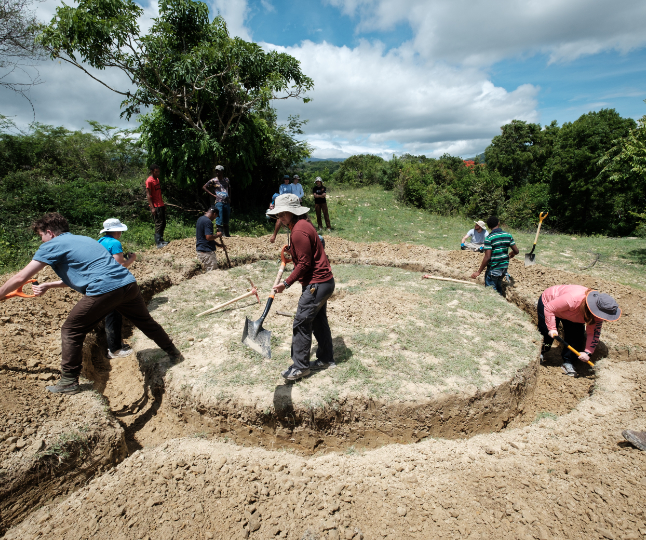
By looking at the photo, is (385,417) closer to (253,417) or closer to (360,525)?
(360,525)

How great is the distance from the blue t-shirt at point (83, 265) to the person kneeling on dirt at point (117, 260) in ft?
2.52

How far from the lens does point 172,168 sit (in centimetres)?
983

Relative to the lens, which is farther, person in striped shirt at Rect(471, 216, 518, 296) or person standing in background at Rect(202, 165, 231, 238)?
person standing in background at Rect(202, 165, 231, 238)

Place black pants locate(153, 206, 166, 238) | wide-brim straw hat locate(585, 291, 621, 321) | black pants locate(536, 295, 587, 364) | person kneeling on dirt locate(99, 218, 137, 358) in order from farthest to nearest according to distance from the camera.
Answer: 1. black pants locate(153, 206, 166, 238)
2. black pants locate(536, 295, 587, 364)
3. person kneeling on dirt locate(99, 218, 137, 358)
4. wide-brim straw hat locate(585, 291, 621, 321)

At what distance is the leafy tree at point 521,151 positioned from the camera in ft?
93.7

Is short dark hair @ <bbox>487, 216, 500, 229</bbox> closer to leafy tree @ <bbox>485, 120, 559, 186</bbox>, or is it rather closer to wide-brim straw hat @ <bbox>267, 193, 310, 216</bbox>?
wide-brim straw hat @ <bbox>267, 193, 310, 216</bbox>

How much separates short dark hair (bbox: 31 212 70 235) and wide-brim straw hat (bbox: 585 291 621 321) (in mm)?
5515

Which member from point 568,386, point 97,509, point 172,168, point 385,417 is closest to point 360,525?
point 385,417

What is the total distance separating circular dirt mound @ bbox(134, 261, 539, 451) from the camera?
3357 millimetres

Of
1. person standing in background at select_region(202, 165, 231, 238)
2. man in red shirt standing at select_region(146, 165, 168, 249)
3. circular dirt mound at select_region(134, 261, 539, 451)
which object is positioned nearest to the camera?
circular dirt mound at select_region(134, 261, 539, 451)

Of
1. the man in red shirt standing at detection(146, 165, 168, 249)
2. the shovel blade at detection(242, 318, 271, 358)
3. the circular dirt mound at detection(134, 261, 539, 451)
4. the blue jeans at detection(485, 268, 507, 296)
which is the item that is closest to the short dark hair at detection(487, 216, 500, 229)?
the blue jeans at detection(485, 268, 507, 296)

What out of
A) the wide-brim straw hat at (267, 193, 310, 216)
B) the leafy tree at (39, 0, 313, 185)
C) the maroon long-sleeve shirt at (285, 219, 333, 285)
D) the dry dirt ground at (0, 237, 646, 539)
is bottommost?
the dry dirt ground at (0, 237, 646, 539)

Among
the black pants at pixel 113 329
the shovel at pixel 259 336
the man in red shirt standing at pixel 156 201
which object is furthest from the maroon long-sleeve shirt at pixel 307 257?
the man in red shirt standing at pixel 156 201

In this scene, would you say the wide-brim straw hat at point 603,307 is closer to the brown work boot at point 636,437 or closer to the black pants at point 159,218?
the brown work boot at point 636,437
